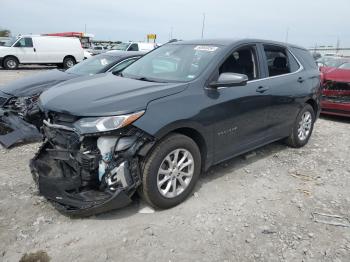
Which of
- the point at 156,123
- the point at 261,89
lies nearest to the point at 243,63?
the point at 261,89

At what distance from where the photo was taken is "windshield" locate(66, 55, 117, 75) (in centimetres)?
705

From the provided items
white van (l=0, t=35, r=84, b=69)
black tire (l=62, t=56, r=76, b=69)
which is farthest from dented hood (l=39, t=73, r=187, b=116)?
black tire (l=62, t=56, r=76, b=69)

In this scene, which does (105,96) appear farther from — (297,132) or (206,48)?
(297,132)

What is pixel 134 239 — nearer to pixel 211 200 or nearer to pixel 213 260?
pixel 213 260

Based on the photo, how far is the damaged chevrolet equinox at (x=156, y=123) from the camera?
10.4 ft

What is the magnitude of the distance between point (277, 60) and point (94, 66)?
387 centimetres

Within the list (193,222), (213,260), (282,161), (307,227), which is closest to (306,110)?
(282,161)

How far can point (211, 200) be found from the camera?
388cm

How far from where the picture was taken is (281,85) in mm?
4895

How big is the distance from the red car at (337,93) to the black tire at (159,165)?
17.9 feet

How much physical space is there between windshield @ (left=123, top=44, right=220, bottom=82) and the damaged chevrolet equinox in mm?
14

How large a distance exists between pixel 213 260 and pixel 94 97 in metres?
1.85

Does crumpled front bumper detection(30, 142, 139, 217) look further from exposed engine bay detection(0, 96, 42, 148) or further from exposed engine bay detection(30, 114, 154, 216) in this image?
exposed engine bay detection(0, 96, 42, 148)

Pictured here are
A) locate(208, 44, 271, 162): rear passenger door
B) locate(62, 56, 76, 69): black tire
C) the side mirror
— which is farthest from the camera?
locate(62, 56, 76, 69): black tire
